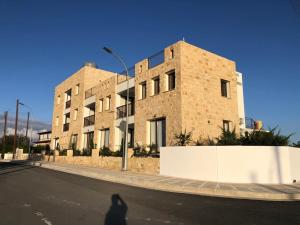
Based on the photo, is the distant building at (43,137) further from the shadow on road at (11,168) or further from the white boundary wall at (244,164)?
the white boundary wall at (244,164)

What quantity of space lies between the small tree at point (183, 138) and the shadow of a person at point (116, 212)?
8575 millimetres

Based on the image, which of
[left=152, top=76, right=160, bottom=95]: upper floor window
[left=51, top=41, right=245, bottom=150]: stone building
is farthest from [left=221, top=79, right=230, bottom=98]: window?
[left=152, top=76, right=160, bottom=95]: upper floor window

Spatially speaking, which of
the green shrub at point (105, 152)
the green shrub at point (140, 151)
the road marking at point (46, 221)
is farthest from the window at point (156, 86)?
the road marking at point (46, 221)

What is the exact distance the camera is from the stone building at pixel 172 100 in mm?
19234

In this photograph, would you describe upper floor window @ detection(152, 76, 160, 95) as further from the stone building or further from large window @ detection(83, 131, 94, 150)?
large window @ detection(83, 131, 94, 150)

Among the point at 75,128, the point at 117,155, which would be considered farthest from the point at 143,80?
the point at 75,128

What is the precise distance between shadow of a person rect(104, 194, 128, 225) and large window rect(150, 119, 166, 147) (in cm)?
1126

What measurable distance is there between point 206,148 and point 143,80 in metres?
10.4

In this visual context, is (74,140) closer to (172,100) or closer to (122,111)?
(122,111)

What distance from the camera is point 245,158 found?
1346 cm

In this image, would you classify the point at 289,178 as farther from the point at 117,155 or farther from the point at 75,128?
the point at 75,128

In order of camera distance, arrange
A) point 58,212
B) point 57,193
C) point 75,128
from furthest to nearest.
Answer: point 75,128 → point 57,193 → point 58,212

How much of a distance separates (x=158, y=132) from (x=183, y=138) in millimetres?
A: 3932

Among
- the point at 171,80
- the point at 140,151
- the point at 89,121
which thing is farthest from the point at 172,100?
the point at 89,121
